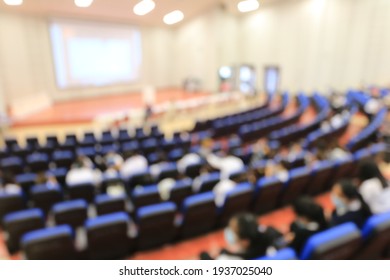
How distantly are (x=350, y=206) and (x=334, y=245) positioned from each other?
1161 millimetres

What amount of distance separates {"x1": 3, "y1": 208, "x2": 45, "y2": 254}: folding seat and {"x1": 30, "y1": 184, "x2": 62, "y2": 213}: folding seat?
68 cm

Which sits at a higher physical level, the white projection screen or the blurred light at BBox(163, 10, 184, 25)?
the white projection screen

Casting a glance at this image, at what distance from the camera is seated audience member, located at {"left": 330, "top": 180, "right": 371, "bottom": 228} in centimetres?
247

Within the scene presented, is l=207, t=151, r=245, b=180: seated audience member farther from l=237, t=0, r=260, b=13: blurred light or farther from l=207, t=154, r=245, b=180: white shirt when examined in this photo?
l=237, t=0, r=260, b=13: blurred light

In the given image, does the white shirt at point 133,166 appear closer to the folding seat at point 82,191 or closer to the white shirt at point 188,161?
the white shirt at point 188,161

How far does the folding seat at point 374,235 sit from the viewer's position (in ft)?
6.23

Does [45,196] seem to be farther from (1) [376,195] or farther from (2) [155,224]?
(1) [376,195]

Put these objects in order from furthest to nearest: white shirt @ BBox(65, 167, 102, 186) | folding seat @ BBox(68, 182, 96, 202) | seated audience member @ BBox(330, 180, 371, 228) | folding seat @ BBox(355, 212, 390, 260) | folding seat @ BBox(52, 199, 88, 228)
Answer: white shirt @ BBox(65, 167, 102, 186), folding seat @ BBox(68, 182, 96, 202), folding seat @ BBox(52, 199, 88, 228), seated audience member @ BBox(330, 180, 371, 228), folding seat @ BBox(355, 212, 390, 260)

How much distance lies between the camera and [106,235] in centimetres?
236

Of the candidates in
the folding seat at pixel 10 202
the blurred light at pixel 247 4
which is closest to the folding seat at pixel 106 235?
the folding seat at pixel 10 202

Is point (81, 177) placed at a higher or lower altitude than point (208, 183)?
higher

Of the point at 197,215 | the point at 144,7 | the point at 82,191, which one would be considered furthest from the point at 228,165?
the point at 144,7

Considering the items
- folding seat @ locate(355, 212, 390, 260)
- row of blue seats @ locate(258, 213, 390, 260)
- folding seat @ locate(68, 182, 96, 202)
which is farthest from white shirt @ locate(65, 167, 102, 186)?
folding seat @ locate(355, 212, 390, 260)
